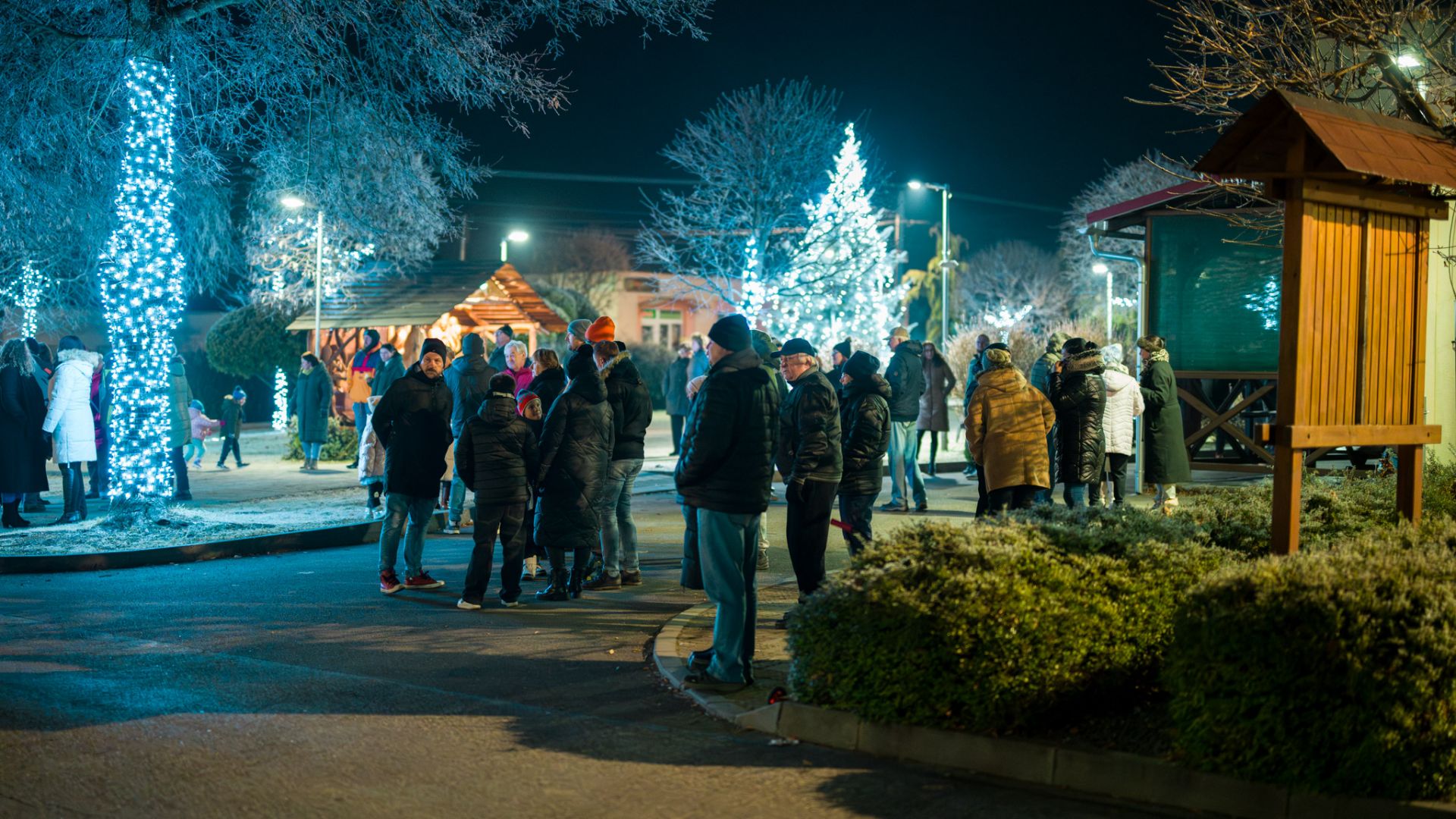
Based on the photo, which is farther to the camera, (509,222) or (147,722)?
(509,222)

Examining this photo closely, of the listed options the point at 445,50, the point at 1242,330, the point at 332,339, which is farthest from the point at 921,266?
the point at 445,50

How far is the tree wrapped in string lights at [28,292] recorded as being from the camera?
2508cm

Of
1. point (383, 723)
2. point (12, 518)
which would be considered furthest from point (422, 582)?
point (12, 518)

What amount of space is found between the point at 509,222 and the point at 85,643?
2497 inches

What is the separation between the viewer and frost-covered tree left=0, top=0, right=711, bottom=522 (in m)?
13.3

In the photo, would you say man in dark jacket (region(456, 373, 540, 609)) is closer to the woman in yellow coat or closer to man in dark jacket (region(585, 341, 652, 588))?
man in dark jacket (region(585, 341, 652, 588))

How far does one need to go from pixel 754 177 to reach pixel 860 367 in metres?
32.2

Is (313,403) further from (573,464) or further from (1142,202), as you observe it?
(1142,202)

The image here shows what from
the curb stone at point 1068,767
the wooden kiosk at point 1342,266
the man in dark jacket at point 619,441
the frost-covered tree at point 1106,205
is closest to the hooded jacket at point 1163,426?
the man in dark jacket at point 619,441

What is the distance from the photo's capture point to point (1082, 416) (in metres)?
11.9

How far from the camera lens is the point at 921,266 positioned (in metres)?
90.0

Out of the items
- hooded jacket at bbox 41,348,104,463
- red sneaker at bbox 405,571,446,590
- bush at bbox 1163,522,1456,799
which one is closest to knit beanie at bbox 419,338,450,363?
red sneaker at bbox 405,571,446,590

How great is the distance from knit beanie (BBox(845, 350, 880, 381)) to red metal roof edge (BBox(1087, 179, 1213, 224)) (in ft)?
25.6

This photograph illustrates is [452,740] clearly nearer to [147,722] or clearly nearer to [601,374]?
[147,722]
